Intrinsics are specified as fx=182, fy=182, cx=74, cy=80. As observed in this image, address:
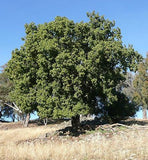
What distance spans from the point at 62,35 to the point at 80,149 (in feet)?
44.7

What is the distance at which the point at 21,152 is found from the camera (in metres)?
8.45

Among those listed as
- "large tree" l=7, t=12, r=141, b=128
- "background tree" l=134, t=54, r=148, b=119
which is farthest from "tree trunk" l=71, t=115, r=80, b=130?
"background tree" l=134, t=54, r=148, b=119

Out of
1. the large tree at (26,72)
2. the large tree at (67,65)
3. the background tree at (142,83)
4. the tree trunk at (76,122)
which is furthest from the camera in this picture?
the background tree at (142,83)

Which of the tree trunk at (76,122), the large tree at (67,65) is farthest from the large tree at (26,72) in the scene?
the tree trunk at (76,122)

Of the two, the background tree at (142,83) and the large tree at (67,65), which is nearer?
the large tree at (67,65)

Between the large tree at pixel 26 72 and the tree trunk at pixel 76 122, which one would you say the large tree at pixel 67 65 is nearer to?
the large tree at pixel 26 72

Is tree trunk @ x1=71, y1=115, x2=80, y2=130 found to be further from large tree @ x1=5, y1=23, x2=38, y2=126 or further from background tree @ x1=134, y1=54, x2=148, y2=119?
background tree @ x1=134, y1=54, x2=148, y2=119

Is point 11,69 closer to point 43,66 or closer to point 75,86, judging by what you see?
point 43,66

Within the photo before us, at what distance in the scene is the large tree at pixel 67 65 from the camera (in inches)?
696

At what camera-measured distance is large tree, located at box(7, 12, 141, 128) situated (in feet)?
58.0

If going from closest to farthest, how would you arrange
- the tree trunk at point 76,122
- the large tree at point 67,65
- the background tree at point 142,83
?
the large tree at point 67,65, the tree trunk at point 76,122, the background tree at point 142,83

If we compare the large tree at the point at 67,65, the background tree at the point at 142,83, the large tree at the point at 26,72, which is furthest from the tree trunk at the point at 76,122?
the background tree at the point at 142,83

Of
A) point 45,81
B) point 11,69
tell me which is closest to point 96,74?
point 45,81

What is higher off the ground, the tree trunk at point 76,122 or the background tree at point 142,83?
Answer: the background tree at point 142,83
